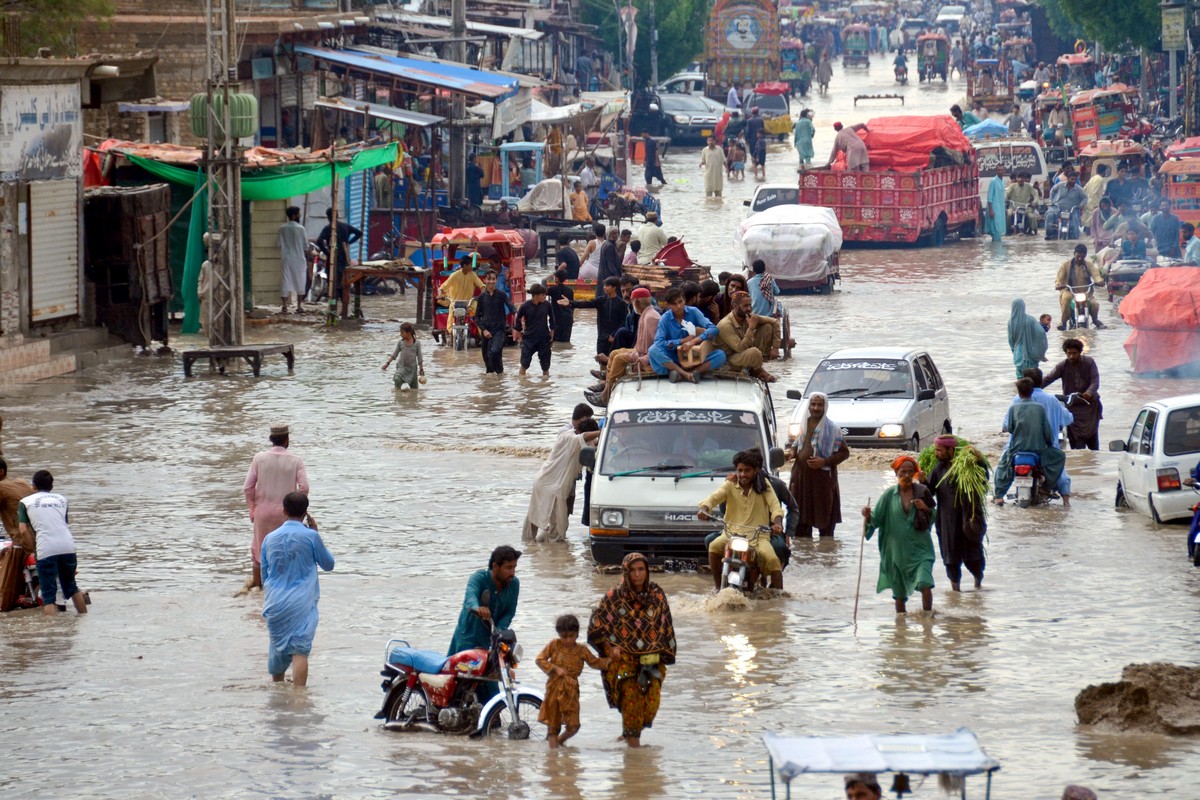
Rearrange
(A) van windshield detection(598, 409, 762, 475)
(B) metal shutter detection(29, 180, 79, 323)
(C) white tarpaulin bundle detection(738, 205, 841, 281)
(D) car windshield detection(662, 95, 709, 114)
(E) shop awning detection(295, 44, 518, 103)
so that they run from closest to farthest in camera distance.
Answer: (A) van windshield detection(598, 409, 762, 475)
(B) metal shutter detection(29, 180, 79, 323)
(C) white tarpaulin bundle detection(738, 205, 841, 281)
(E) shop awning detection(295, 44, 518, 103)
(D) car windshield detection(662, 95, 709, 114)

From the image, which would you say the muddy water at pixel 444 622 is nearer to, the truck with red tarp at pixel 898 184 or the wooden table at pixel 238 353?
the wooden table at pixel 238 353

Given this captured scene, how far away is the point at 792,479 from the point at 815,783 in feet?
21.4

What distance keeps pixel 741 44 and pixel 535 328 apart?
49.8 meters

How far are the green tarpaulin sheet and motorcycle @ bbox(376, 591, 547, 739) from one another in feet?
59.2

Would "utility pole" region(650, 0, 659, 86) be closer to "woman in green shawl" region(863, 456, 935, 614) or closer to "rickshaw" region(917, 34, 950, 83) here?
→ "rickshaw" region(917, 34, 950, 83)

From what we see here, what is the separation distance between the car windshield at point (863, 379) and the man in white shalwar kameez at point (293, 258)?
38.2ft

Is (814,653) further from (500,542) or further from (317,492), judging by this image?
(317,492)

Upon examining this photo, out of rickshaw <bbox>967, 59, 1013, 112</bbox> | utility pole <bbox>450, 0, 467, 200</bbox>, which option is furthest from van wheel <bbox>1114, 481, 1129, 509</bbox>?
rickshaw <bbox>967, 59, 1013, 112</bbox>

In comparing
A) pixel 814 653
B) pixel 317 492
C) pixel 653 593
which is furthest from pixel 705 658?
pixel 317 492

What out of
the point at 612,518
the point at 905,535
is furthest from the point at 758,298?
the point at 905,535

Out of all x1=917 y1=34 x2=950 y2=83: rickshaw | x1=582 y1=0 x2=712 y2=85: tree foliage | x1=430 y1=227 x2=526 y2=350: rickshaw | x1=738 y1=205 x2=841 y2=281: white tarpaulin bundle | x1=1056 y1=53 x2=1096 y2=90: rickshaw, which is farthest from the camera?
x1=917 y1=34 x2=950 y2=83: rickshaw

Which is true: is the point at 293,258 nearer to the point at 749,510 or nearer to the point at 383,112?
the point at 383,112

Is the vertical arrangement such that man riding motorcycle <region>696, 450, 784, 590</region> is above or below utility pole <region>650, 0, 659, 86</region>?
below

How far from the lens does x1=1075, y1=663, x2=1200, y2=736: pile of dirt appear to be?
10.6 meters
